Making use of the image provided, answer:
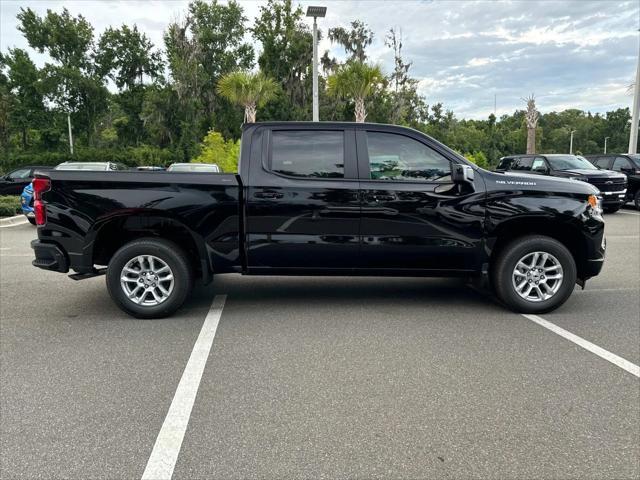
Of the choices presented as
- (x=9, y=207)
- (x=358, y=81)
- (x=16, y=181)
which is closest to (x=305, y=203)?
(x=9, y=207)

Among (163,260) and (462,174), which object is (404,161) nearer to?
(462,174)

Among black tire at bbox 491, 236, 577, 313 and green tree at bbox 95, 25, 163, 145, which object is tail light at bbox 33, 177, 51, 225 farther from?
green tree at bbox 95, 25, 163, 145

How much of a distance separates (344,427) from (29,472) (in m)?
1.71

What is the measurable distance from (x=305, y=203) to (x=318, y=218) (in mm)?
203

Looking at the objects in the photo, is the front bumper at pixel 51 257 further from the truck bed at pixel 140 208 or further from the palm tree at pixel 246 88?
the palm tree at pixel 246 88

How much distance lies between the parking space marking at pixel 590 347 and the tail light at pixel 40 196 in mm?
5045

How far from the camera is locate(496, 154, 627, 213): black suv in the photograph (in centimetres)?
1440

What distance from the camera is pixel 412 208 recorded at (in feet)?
16.8

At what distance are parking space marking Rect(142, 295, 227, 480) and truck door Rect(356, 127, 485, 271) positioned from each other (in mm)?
1888

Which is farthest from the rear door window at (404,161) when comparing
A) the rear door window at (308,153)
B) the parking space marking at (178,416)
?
the parking space marking at (178,416)

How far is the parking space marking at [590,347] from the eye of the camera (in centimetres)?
390

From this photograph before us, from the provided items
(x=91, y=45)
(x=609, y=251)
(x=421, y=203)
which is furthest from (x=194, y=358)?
(x=91, y=45)

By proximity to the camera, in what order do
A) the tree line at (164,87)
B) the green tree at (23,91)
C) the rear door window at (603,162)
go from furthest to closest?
the green tree at (23,91) < the tree line at (164,87) < the rear door window at (603,162)

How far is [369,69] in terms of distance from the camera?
22.5m
